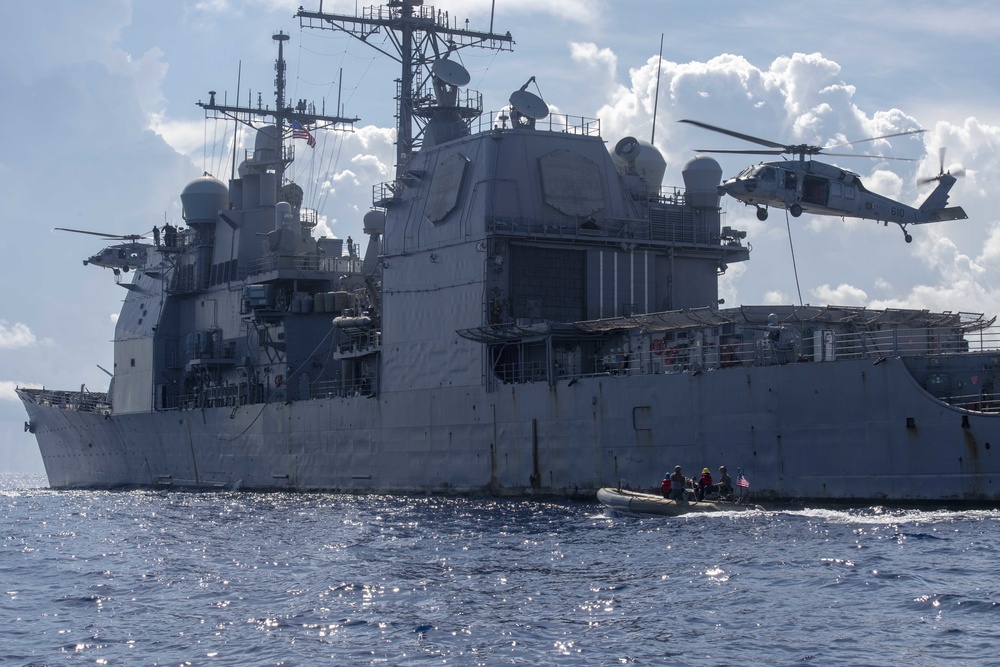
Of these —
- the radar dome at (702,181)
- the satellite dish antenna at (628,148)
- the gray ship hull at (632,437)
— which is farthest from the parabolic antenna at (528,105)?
the gray ship hull at (632,437)

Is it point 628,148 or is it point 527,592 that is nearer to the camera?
point 527,592

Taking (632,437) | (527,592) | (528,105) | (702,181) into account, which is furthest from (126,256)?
(527,592)

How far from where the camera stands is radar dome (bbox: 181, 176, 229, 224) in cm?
5222

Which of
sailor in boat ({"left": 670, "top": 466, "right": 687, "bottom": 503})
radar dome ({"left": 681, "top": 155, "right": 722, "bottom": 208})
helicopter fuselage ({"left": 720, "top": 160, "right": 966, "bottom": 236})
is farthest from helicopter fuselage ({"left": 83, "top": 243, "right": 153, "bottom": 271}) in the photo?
sailor in boat ({"left": 670, "top": 466, "right": 687, "bottom": 503})

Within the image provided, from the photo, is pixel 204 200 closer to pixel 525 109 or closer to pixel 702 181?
pixel 525 109

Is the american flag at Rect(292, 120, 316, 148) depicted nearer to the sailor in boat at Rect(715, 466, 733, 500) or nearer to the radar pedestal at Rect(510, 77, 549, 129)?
the radar pedestal at Rect(510, 77, 549, 129)

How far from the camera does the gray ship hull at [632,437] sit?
26.0 metres

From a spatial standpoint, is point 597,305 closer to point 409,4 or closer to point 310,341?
point 310,341

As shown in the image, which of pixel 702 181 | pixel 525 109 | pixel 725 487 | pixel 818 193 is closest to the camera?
pixel 725 487

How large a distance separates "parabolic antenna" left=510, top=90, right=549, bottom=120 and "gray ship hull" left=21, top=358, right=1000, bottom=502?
27.7ft

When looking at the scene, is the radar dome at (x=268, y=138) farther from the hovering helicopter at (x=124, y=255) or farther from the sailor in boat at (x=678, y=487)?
the sailor in boat at (x=678, y=487)

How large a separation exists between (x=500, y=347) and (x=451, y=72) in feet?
34.8

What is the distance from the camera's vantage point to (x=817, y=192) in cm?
3512

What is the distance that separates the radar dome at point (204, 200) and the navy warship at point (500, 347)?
93mm
